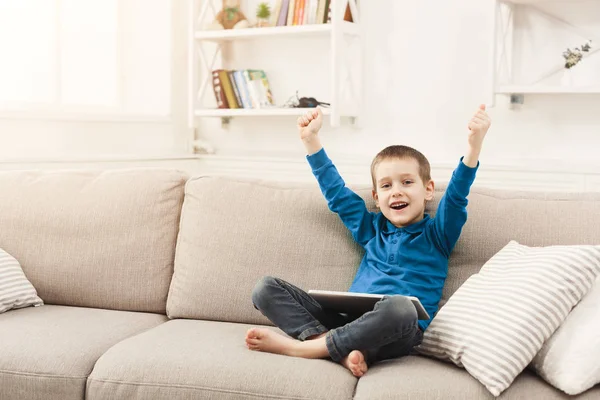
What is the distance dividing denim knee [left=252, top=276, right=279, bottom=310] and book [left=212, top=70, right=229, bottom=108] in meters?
2.43

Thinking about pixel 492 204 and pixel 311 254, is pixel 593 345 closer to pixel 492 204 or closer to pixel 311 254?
pixel 492 204

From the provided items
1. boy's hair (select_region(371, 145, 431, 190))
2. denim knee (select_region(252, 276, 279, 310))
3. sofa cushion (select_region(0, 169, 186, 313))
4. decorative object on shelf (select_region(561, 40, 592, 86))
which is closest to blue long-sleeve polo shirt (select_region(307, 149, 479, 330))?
boy's hair (select_region(371, 145, 431, 190))

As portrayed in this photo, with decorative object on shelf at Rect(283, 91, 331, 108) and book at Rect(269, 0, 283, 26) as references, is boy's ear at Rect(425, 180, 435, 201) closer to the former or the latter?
decorative object on shelf at Rect(283, 91, 331, 108)

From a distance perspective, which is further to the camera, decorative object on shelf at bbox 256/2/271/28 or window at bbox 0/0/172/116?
decorative object on shelf at bbox 256/2/271/28

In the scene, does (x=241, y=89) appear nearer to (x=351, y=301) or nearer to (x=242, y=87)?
(x=242, y=87)

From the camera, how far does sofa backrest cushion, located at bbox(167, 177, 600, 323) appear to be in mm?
2021

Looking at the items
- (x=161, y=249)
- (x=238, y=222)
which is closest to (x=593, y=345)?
(x=238, y=222)

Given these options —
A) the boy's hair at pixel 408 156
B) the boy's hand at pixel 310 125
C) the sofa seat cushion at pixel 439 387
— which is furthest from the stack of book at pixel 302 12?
the sofa seat cushion at pixel 439 387

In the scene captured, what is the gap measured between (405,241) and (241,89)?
2.34 meters

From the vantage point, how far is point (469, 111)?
3893 mm

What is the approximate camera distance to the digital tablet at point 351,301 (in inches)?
70.6

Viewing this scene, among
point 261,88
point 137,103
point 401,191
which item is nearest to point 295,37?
point 261,88

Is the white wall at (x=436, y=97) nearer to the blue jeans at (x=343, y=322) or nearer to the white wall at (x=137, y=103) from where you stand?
the white wall at (x=137, y=103)

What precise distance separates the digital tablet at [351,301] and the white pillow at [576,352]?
290 millimetres
